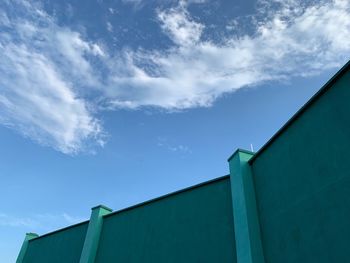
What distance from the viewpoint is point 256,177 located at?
859cm

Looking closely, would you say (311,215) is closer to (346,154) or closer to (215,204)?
(346,154)

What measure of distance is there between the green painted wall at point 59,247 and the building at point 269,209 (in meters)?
1.55

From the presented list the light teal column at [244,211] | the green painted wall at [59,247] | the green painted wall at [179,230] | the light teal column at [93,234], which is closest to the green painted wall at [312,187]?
the light teal column at [244,211]

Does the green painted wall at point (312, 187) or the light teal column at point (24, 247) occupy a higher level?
the light teal column at point (24, 247)

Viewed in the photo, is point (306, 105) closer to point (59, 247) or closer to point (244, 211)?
point (244, 211)

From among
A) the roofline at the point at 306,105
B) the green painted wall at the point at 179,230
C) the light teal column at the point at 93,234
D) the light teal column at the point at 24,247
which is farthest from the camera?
the light teal column at the point at 24,247

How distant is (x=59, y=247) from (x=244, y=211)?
11709 millimetres

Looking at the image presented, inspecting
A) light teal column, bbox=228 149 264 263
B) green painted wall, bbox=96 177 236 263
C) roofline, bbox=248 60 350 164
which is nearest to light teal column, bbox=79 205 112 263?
green painted wall, bbox=96 177 236 263

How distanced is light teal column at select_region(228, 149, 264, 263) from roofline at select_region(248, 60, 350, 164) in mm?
472

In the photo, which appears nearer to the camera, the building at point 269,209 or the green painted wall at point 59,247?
the building at point 269,209

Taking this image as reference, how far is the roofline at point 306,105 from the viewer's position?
6.00 meters

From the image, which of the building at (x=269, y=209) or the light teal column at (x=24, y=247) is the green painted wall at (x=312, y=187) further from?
the light teal column at (x=24, y=247)

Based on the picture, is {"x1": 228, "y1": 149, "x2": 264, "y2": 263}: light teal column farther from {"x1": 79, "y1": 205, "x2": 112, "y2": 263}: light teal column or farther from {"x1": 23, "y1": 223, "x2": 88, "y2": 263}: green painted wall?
{"x1": 23, "y1": 223, "x2": 88, "y2": 263}: green painted wall

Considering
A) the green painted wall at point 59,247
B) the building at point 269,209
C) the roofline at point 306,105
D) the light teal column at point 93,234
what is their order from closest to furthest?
the building at point 269,209, the roofline at point 306,105, the light teal column at point 93,234, the green painted wall at point 59,247
